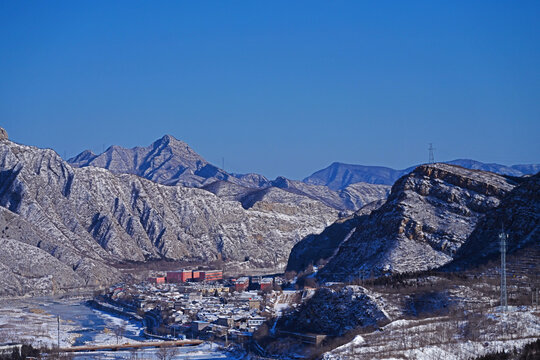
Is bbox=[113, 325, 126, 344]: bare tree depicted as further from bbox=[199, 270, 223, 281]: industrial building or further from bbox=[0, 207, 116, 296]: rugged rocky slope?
bbox=[199, 270, 223, 281]: industrial building

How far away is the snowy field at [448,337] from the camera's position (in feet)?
201

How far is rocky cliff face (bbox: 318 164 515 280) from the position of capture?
3979 inches

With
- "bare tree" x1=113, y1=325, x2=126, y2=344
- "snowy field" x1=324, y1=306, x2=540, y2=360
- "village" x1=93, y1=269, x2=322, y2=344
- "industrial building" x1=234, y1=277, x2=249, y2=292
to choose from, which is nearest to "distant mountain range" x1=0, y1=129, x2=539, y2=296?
"village" x1=93, y1=269, x2=322, y2=344

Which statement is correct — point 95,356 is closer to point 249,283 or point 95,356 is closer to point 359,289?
point 359,289

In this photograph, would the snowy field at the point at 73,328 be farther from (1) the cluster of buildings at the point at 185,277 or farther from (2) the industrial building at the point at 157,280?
(1) the cluster of buildings at the point at 185,277

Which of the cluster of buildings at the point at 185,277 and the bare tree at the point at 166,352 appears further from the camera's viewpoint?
the cluster of buildings at the point at 185,277

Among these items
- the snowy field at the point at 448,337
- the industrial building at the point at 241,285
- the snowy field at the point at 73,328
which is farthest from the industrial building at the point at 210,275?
the snowy field at the point at 448,337

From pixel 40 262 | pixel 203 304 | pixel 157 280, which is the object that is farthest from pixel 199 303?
pixel 40 262

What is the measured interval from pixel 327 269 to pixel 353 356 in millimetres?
53115

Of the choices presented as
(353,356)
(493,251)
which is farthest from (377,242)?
(353,356)

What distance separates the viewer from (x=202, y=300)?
12006 centimetres

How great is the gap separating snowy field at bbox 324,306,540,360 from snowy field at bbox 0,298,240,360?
17.4m

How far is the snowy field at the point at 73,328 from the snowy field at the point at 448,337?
686 inches

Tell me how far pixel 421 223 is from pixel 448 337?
1629 inches
